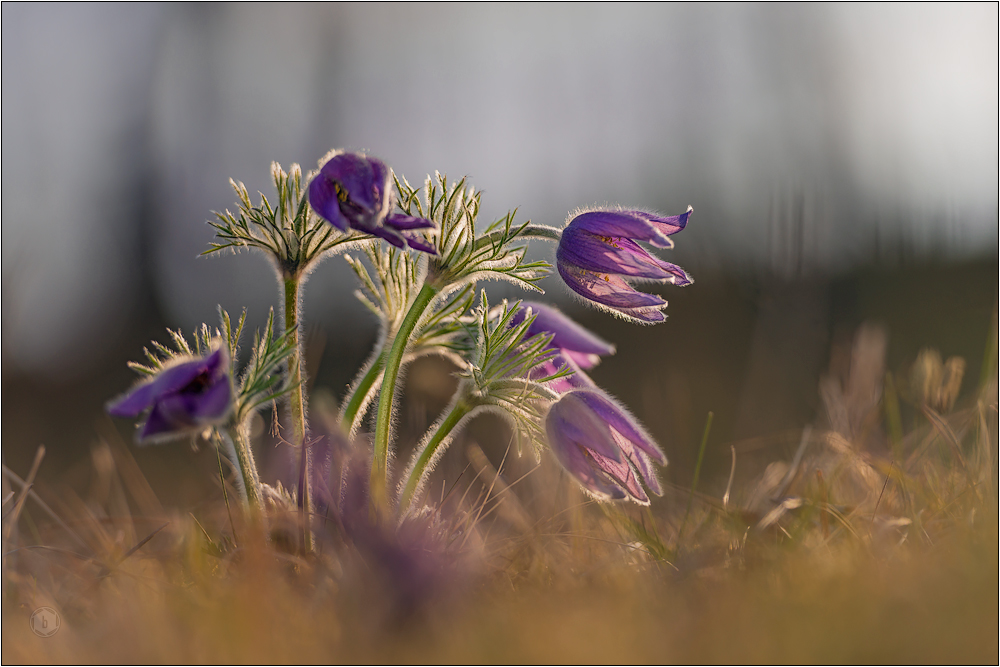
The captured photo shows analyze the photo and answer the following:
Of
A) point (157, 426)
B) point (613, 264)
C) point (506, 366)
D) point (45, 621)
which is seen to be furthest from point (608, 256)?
point (45, 621)

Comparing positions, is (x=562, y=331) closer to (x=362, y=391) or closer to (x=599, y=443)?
Answer: (x=599, y=443)

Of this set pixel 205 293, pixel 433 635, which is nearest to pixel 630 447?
pixel 433 635

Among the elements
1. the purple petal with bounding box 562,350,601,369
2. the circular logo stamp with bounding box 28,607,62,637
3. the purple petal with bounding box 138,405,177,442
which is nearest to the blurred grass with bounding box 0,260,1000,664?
the circular logo stamp with bounding box 28,607,62,637

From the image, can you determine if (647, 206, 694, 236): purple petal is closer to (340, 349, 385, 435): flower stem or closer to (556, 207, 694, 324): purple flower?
(556, 207, 694, 324): purple flower

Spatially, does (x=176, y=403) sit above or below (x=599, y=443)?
above

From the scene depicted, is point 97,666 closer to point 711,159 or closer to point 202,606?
point 202,606

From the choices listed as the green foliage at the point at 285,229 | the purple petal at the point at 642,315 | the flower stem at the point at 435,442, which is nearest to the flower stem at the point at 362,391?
the flower stem at the point at 435,442
